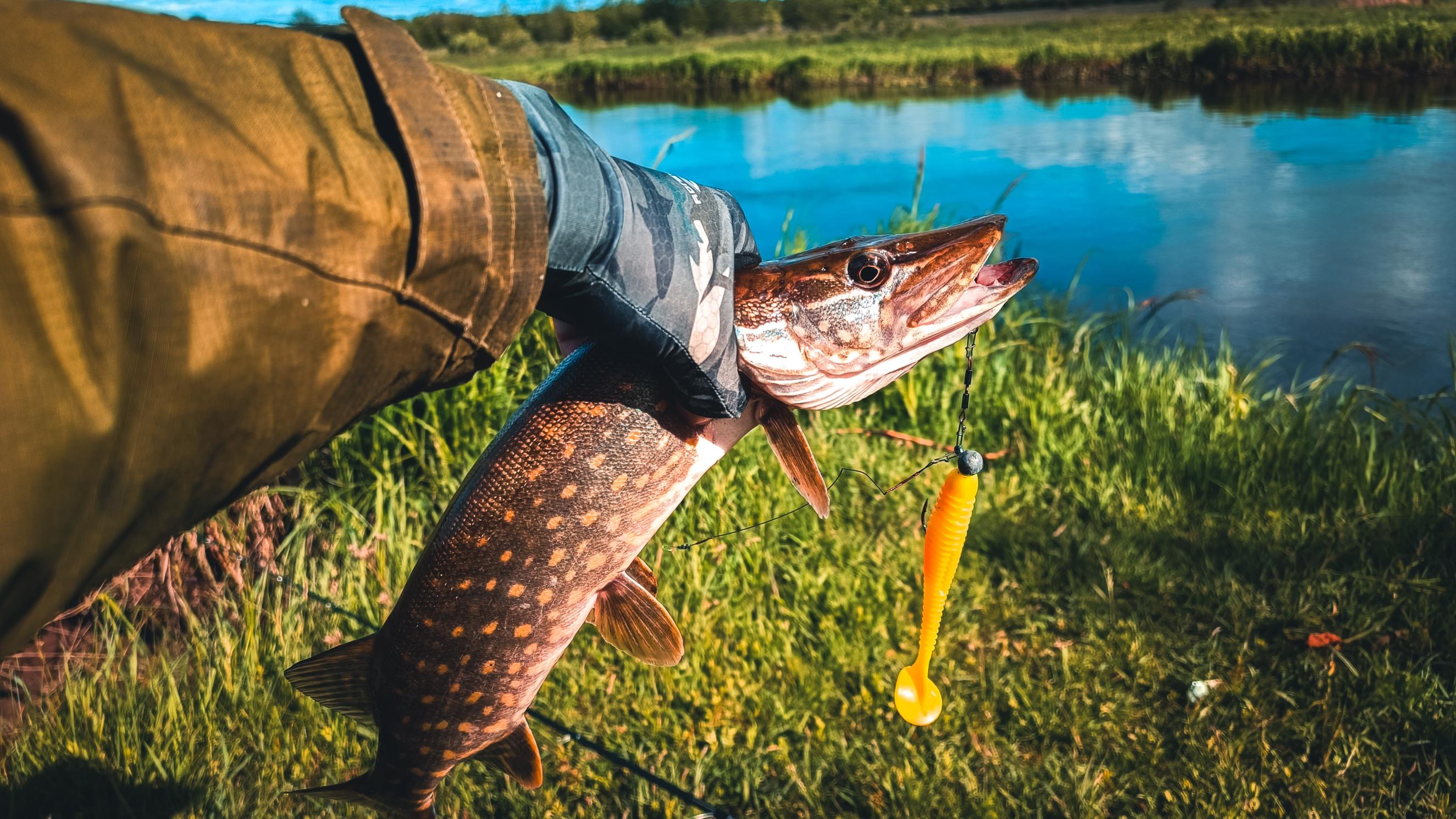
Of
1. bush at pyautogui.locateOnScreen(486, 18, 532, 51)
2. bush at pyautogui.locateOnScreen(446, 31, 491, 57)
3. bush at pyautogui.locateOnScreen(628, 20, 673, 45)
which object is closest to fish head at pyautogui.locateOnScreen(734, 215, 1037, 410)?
bush at pyautogui.locateOnScreen(446, 31, 491, 57)

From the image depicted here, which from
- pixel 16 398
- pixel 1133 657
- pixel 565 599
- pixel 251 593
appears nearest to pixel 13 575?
pixel 16 398

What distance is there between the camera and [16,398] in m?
0.91

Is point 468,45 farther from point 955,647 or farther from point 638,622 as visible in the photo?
point 638,622

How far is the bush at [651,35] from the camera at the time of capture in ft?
182

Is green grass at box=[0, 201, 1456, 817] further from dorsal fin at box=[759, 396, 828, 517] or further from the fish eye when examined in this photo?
the fish eye

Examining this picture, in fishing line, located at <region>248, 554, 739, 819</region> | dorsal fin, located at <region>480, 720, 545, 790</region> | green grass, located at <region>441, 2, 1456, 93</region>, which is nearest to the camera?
dorsal fin, located at <region>480, 720, 545, 790</region>

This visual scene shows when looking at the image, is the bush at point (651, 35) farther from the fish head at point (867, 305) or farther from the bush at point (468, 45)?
the fish head at point (867, 305)

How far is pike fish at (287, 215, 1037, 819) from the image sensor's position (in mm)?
1862

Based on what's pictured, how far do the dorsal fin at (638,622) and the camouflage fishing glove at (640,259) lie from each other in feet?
1.59

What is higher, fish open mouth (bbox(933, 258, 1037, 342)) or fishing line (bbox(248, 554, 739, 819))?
fish open mouth (bbox(933, 258, 1037, 342))

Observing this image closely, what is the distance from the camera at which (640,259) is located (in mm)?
1625

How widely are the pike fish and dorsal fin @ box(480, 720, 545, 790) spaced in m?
0.14

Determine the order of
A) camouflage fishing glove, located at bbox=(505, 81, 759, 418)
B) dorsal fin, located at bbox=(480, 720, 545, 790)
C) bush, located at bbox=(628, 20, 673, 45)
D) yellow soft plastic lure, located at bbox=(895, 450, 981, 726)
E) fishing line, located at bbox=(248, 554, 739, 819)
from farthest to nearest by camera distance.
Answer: bush, located at bbox=(628, 20, 673, 45) → fishing line, located at bbox=(248, 554, 739, 819) → dorsal fin, located at bbox=(480, 720, 545, 790) → yellow soft plastic lure, located at bbox=(895, 450, 981, 726) → camouflage fishing glove, located at bbox=(505, 81, 759, 418)

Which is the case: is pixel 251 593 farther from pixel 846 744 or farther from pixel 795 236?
pixel 795 236
